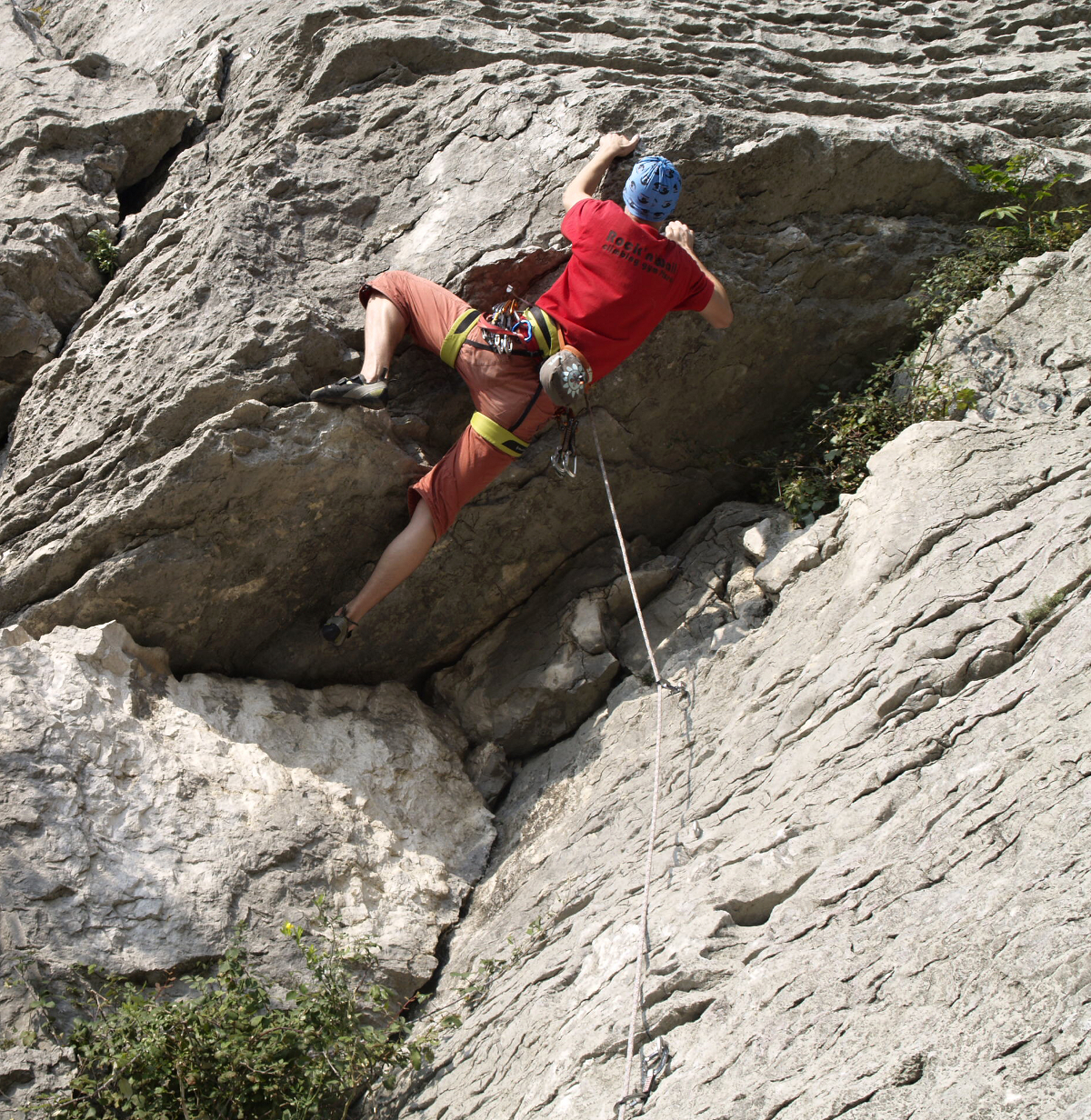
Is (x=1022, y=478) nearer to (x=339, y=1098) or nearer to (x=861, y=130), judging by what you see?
(x=861, y=130)

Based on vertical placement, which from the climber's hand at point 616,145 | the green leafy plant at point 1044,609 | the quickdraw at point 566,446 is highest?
the climber's hand at point 616,145

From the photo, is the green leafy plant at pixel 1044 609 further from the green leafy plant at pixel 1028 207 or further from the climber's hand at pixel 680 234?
the green leafy plant at pixel 1028 207

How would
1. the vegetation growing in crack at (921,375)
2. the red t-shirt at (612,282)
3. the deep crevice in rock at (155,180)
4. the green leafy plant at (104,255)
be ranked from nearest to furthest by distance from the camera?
the red t-shirt at (612,282)
the vegetation growing in crack at (921,375)
the green leafy plant at (104,255)
the deep crevice in rock at (155,180)

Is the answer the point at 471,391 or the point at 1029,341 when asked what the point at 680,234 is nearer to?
the point at 471,391

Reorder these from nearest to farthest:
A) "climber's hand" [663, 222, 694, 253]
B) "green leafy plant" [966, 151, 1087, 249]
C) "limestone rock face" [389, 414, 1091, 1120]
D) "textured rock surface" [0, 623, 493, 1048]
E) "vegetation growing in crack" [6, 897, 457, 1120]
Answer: "limestone rock face" [389, 414, 1091, 1120] → "vegetation growing in crack" [6, 897, 457, 1120] → "textured rock surface" [0, 623, 493, 1048] → "climber's hand" [663, 222, 694, 253] → "green leafy plant" [966, 151, 1087, 249]

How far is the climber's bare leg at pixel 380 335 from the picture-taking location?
4648 mm

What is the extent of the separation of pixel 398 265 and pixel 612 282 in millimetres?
1223

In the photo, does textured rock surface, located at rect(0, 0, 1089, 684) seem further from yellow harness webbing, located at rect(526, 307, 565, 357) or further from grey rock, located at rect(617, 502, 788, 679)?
yellow harness webbing, located at rect(526, 307, 565, 357)

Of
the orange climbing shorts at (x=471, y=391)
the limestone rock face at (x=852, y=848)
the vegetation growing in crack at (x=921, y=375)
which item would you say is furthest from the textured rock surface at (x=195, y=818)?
the vegetation growing in crack at (x=921, y=375)

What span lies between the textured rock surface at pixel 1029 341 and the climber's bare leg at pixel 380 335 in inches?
121

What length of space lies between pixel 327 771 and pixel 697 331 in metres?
3.07

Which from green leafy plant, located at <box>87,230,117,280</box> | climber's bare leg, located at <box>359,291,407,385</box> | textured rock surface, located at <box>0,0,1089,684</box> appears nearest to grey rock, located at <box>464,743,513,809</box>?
textured rock surface, located at <box>0,0,1089,684</box>

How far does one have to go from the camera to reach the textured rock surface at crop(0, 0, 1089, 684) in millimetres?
4617

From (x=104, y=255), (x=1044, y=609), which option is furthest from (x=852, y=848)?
(x=104, y=255)
